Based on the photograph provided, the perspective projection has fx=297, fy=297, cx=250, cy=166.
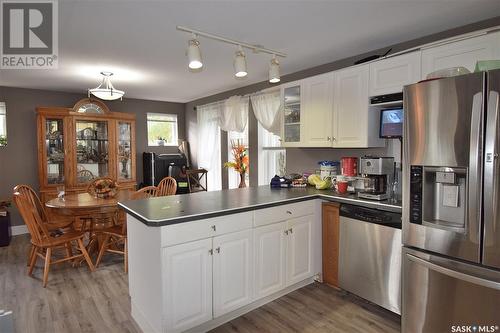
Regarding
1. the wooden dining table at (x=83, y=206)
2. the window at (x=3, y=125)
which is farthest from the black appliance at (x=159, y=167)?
the window at (x=3, y=125)

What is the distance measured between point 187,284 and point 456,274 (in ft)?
5.48

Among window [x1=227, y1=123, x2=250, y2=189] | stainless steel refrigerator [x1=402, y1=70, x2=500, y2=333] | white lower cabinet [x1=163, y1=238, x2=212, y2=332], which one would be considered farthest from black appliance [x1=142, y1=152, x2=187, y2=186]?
stainless steel refrigerator [x1=402, y1=70, x2=500, y2=333]

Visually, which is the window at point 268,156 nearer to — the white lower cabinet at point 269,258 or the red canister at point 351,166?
the red canister at point 351,166

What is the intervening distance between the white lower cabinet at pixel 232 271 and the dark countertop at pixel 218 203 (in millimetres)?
213

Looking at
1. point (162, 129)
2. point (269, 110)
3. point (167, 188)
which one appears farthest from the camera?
point (162, 129)

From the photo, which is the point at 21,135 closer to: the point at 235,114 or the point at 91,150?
the point at 91,150

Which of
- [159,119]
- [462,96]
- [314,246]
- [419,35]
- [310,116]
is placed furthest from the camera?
[159,119]

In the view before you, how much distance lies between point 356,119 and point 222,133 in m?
2.87

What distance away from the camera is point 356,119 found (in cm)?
280

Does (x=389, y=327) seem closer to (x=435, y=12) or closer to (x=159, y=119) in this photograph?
(x=435, y=12)

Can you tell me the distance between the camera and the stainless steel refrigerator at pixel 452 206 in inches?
64.6

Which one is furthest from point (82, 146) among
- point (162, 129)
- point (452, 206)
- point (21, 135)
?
point (452, 206)

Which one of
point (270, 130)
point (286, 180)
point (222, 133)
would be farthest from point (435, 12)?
point (222, 133)

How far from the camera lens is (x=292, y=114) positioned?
3.48m
